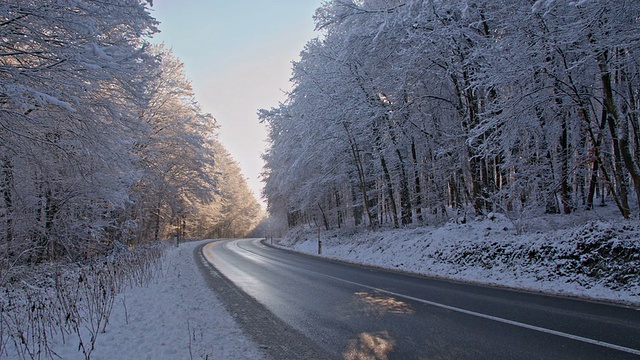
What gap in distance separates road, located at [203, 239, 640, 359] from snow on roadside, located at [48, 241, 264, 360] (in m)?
0.80

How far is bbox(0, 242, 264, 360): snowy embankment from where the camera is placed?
13.6 feet

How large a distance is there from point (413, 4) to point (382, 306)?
8.80 meters

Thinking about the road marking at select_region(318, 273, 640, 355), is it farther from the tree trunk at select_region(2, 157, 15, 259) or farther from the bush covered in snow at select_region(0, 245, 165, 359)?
the tree trunk at select_region(2, 157, 15, 259)

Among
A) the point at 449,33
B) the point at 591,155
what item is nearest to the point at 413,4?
the point at 449,33

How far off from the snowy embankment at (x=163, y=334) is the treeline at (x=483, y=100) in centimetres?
798

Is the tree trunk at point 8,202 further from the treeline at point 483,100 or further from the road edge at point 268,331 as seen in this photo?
the treeline at point 483,100

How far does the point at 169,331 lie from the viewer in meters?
5.02

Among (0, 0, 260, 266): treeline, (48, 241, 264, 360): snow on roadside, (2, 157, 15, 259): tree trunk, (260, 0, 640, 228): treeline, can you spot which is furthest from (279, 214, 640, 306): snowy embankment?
(2, 157, 15, 259): tree trunk

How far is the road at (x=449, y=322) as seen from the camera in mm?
4066

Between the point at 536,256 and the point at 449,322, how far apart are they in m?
4.96

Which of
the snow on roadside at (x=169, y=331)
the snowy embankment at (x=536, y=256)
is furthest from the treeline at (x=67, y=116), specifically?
the snowy embankment at (x=536, y=256)

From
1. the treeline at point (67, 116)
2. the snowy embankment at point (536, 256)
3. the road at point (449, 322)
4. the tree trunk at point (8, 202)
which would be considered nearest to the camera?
the road at point (449, 322)

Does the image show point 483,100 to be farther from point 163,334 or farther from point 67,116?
point 67,116

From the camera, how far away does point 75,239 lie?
12.1 meters
